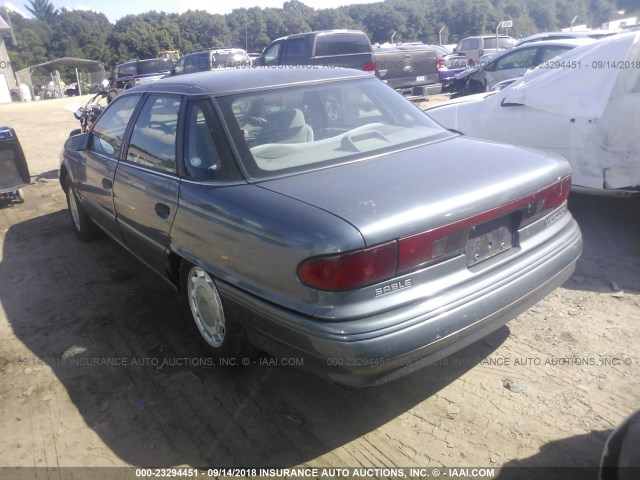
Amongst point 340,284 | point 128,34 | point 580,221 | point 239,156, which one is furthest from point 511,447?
point 128,34

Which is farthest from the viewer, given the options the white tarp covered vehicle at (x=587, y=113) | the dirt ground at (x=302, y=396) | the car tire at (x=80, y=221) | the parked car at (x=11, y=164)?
the parked car at (x=11, y=164)

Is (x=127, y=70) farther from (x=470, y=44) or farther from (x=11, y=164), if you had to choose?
(x=11, y=164)

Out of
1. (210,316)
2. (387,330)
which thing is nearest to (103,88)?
Result: (210,316)

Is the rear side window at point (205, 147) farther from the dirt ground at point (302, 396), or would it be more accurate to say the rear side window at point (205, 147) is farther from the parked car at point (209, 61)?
the parked car at point (209, 61)

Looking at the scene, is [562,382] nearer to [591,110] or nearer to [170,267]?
[170,267]

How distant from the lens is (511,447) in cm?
251

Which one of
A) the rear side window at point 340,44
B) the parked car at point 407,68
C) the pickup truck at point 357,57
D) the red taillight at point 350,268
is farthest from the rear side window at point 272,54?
the red taillight at point 350,268

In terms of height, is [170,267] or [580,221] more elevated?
[170,267]

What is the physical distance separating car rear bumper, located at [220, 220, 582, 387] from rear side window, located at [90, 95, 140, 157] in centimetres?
196

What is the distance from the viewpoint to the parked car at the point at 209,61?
52.3 feet

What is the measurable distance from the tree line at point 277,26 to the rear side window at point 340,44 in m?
46.3

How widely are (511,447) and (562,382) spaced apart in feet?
2.18

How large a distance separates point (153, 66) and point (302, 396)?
2175 centimetres

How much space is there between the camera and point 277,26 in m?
67.3
